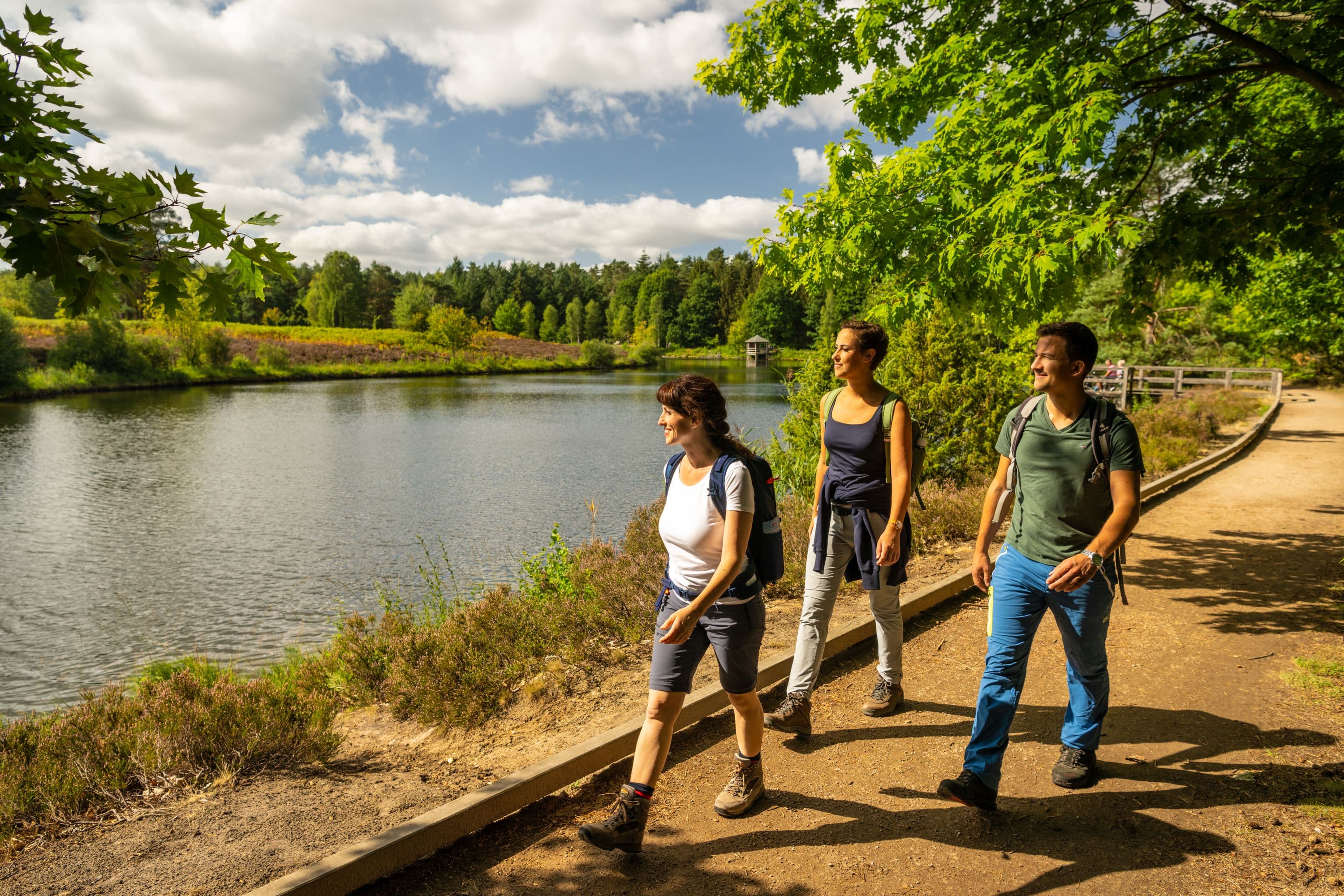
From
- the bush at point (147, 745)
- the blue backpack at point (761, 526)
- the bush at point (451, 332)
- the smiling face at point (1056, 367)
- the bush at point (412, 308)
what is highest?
the bush at point (412, 308)

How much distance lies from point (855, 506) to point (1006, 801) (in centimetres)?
151

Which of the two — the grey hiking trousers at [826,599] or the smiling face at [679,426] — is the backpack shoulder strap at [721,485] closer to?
the smiling face at [679,426]

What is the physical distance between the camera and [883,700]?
4.32 m

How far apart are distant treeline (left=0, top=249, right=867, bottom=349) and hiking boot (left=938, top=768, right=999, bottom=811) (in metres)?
88.0

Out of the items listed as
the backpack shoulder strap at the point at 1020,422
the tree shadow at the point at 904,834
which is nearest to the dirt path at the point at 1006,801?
the tree shadow at the point at 904,834

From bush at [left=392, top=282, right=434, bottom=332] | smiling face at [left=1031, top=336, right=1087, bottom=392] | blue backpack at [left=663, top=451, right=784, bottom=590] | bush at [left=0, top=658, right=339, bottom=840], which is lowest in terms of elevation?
bush at [left=0, top=658, right=339, bottom=840]

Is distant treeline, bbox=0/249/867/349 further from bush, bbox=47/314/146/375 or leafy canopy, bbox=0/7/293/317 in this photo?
leafy canopy, bbox=0/7/293/317

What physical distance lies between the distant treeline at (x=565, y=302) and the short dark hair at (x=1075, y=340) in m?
87.8

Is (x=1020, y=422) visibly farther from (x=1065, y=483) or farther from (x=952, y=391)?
(x=952, y=391)

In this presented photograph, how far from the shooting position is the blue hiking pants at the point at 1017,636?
3.18m

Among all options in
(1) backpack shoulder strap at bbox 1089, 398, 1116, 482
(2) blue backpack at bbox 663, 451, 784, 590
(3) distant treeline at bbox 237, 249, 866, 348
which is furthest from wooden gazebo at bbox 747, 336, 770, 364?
(2) blue backpack at bbox 663, 451, 784, 590

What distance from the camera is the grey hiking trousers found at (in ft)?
12.9

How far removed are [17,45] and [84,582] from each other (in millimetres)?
10422

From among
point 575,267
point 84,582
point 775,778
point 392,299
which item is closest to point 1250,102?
point 775,778
